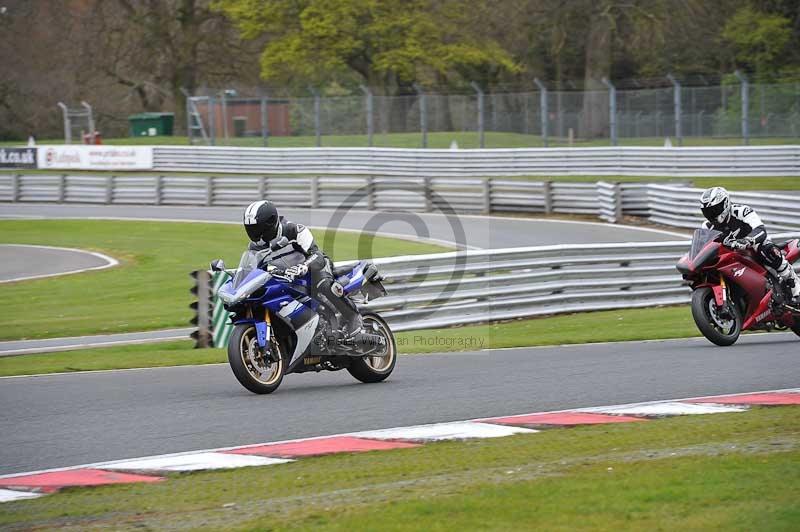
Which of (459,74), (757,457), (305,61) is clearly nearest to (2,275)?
(757,457)

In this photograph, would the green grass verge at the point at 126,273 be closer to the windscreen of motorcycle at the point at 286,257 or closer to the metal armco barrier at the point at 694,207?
the metal armco barrier at the point at 694,207

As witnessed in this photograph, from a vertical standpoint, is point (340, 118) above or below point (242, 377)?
above

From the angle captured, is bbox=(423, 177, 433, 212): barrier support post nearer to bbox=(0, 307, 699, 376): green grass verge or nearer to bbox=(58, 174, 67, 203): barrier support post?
bbox=(58, 174, 67, 203): barrier support post

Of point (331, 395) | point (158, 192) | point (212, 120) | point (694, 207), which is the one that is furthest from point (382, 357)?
point (212, 120)

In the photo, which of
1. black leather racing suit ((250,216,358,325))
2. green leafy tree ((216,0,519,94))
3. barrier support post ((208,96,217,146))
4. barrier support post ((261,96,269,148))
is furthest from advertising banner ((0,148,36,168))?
black leather racing suit ((250,216,358,325))

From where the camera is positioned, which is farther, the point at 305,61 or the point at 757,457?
the point at 305,61

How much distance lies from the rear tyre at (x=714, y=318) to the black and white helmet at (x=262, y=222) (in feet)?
14.8

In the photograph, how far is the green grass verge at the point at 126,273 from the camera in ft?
57.5

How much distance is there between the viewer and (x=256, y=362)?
9609 millimetres

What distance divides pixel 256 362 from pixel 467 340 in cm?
502

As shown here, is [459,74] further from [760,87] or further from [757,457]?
[757,457]

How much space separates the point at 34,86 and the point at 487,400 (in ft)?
202

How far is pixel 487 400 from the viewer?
9039mm

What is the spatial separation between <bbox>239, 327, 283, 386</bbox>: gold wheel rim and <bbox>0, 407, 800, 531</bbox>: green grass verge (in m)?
2.56
